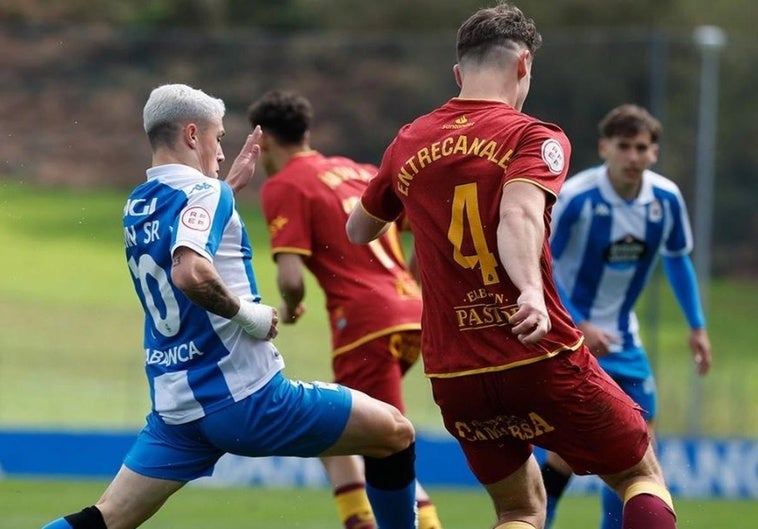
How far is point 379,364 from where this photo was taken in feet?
25.1

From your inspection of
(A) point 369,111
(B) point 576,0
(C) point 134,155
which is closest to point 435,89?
(A) point 369,111

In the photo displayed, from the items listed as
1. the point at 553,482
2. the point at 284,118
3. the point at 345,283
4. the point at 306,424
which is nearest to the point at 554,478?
the point at 553,482

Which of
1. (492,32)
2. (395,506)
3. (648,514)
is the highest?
(492,32)

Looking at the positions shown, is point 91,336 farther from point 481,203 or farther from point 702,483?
point 481,203

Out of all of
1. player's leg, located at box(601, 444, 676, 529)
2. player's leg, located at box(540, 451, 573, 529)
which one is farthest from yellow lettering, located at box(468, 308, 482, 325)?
player's leg, located at box(540, 451, 573, 529)

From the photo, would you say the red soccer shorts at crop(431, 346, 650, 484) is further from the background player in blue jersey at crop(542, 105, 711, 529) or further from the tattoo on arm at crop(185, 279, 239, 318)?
the background player in blue jersey at crop(542, 105, 711, 529)

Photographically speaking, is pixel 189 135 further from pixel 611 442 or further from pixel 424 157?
pixel 611 442

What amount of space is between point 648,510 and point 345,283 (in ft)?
9.47

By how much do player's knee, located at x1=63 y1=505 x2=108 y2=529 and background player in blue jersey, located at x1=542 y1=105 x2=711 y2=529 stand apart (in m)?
3.26

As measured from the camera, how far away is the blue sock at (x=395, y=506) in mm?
6285

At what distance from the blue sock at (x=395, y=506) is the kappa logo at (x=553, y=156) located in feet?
6.05

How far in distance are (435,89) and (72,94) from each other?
4.24 m

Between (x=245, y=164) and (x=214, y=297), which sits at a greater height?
(x=245, y=164)

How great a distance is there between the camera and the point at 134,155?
16609mm
